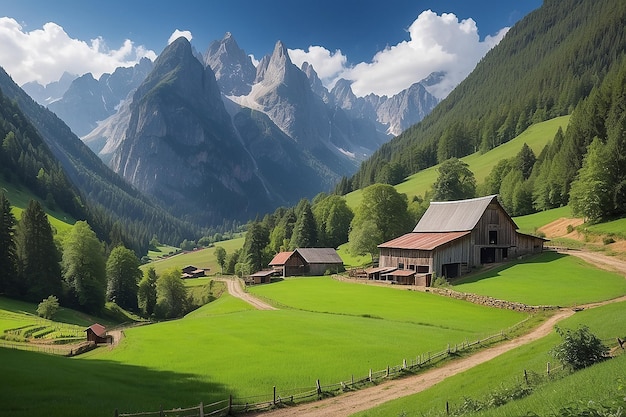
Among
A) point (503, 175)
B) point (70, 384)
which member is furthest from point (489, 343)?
point (503, 175)

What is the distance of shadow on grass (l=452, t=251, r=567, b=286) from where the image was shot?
69625 millimetres

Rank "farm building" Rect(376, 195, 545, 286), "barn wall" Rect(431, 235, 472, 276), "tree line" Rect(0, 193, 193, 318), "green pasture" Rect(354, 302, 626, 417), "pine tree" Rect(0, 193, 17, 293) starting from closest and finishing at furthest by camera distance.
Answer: "green pasture" Rect(354, 302, 626, 417) < "barn wall" Rect(431, 235, 472, 276) < "farm building" Rect(376, 195, 545, 286) < "pine tree" Rect(0, 193, 17, 293) < "tree line" Rect(0, 193, 193, 318)

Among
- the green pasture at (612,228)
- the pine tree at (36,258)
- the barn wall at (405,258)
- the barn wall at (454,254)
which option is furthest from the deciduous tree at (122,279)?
the green pasture at (612,228)

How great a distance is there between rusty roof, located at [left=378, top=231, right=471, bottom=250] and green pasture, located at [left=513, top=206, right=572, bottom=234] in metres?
22.4

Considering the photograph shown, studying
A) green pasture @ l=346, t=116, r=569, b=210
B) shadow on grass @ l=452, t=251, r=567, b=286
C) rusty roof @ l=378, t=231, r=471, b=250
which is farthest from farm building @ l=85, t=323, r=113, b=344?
green pasture @ l=346, t=116, r=569, b=210

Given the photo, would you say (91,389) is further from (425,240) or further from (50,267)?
(50,267)

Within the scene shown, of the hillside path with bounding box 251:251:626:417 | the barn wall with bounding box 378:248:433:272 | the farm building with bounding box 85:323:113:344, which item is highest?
the barn wall with bounding box 378:248:433:272

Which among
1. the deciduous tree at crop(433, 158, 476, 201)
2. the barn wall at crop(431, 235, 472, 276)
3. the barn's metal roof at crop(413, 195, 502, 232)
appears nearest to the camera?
the barn wall at crop(431, 235, 472, 276)

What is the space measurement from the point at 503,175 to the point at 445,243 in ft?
245

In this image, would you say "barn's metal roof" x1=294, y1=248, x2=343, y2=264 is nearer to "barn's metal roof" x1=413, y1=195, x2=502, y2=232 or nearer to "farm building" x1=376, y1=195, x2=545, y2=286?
"farm building" x1=376, y1=195, x2=545, y2=286

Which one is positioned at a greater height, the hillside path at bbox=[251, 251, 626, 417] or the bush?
the bush

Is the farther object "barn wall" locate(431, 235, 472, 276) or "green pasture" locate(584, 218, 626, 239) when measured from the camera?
"barn wall" locate(431, 235, 472, 276)

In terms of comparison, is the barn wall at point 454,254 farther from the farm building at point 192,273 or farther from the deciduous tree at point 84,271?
the farm building at point 192,273

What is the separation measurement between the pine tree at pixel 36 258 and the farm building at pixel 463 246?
211ft
